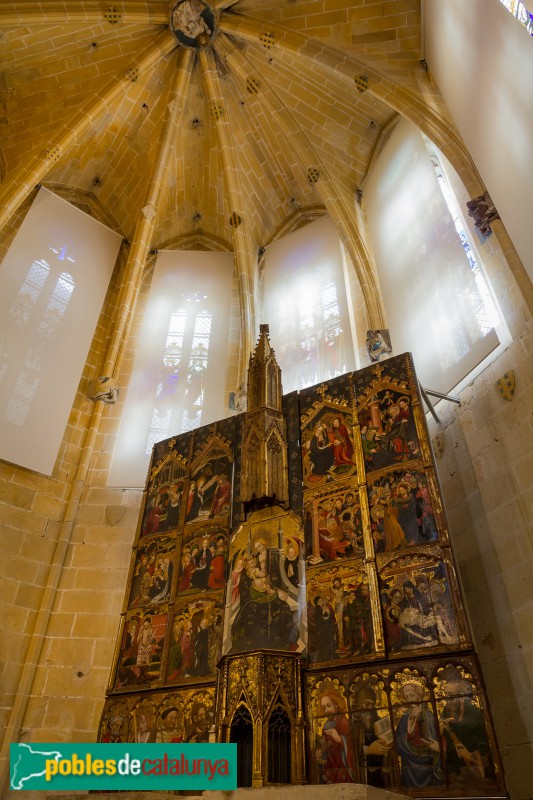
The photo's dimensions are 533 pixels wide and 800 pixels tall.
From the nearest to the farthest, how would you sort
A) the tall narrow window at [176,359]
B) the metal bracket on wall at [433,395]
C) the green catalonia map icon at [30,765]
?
the green catalonia map icon at [30,765]
the metal bracket on wall at [433,395]
the tall narrow window at [176,359]

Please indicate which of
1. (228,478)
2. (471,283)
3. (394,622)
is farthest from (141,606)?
(471,283)

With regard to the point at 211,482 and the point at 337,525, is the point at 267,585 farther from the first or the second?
the point at 211,482

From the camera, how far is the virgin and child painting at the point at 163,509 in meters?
9.39

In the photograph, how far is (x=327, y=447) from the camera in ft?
28.4

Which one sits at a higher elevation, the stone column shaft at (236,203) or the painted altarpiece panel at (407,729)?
the stone column shaft at (236,203)

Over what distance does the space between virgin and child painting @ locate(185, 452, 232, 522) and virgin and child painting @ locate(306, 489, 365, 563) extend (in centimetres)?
147

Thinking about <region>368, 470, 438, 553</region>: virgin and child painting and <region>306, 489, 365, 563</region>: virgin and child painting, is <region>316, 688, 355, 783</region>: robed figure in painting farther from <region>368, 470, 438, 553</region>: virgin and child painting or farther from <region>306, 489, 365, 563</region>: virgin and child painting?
<region>368, 470, 438, 553</region>: virgin and child painting

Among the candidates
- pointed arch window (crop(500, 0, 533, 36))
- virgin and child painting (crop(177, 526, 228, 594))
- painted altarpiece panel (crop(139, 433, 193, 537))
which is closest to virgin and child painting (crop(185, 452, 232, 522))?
painted altarpiece panel (crop(139, 433, 193, 537))

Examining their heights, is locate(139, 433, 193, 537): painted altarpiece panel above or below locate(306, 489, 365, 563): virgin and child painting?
above

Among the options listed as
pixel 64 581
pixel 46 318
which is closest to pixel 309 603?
pixel 64 581

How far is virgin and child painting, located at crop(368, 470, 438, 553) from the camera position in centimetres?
709

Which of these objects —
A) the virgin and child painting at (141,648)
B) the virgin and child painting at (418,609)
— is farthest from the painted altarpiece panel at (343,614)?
the virgin and child painting at (141,648)

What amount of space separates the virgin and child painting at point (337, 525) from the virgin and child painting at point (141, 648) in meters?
2.47

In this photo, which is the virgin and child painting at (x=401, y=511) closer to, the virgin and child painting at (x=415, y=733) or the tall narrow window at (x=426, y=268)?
the virgin and child painting at (x=415, y=733)
